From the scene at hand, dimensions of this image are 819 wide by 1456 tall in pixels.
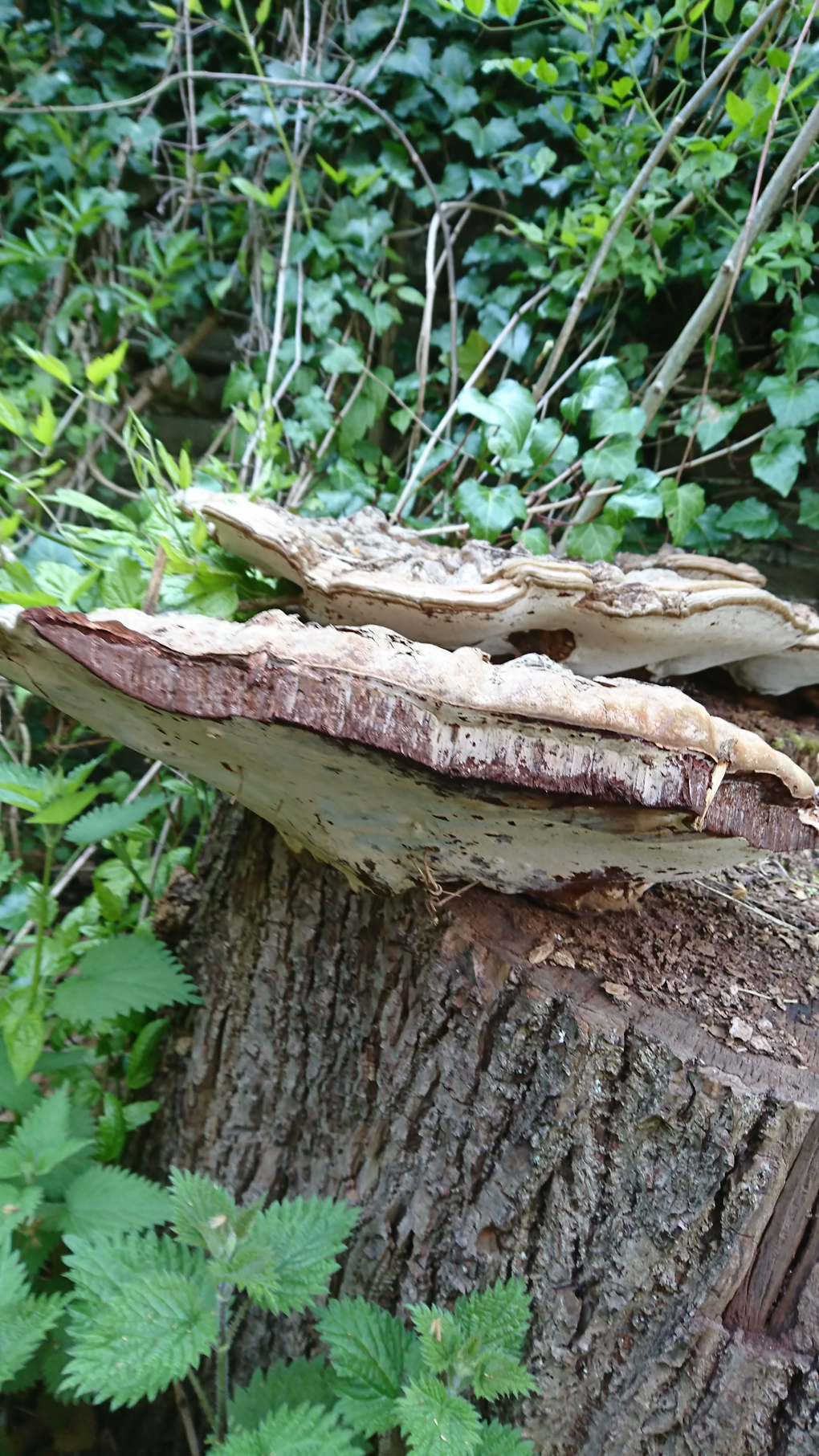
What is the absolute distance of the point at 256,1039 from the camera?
111 cm

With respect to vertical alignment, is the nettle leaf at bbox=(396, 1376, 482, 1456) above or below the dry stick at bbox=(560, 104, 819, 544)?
below

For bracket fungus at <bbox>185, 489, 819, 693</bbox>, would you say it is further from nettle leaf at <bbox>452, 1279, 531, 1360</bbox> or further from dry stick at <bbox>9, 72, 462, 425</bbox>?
dry stick at <bbox>9, 72, 462, 425</bbox>

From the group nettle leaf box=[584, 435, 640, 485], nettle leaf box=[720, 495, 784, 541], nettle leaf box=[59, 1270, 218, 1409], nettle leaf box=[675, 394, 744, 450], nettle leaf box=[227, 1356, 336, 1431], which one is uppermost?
nettle leaf box=[675, 394, 744, 450]

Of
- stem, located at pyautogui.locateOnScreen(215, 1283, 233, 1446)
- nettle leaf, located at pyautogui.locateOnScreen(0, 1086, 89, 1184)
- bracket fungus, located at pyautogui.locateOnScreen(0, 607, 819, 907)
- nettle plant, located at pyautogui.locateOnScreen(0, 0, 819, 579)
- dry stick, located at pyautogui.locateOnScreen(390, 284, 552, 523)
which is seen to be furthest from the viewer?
dry stick, located at pyautogui.locateOnScreen(390, 284, 552, 523)

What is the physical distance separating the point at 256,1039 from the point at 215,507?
76cm

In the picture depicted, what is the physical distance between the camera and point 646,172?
5.56 ft

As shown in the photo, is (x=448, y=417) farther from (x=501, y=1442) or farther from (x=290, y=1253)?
(x=501, y=1442)

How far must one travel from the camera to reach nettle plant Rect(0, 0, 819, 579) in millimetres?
1659

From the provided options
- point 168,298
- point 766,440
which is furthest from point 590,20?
point 168,298

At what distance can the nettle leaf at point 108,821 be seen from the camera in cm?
116

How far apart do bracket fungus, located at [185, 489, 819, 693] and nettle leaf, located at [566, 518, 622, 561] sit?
0.45m

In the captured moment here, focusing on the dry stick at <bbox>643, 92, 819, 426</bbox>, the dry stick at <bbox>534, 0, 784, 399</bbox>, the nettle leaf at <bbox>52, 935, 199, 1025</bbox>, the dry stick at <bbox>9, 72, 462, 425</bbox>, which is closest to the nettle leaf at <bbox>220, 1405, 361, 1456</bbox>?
the nettle leaf at <bbox>52, 935, 199, 1025</bbox>

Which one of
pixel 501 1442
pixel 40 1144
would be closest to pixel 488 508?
pixel 40 1144

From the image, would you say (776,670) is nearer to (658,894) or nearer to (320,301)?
(658,894)
